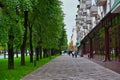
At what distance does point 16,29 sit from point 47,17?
13532mm

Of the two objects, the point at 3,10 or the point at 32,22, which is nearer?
the point at 3,10

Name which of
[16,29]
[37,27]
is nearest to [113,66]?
[16,29]

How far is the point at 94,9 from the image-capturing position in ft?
172

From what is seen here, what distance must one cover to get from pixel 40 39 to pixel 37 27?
4376mm

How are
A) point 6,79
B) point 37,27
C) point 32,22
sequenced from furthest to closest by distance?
point 37,27
point 32,22
point 6,79

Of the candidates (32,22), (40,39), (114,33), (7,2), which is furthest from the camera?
(40,39)

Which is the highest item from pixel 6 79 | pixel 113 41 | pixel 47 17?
A: pixel 47 17

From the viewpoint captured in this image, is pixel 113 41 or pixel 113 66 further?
pixel 113 41

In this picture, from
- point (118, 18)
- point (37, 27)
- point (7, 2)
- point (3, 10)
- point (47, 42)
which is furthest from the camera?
point (47, 42)

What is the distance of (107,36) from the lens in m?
36.5

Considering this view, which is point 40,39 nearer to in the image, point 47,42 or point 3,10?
point 47,42

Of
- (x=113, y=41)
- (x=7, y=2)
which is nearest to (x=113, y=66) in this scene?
(x=113, y=41)

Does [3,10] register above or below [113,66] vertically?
above

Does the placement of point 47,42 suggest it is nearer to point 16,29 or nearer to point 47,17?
point 47,17
